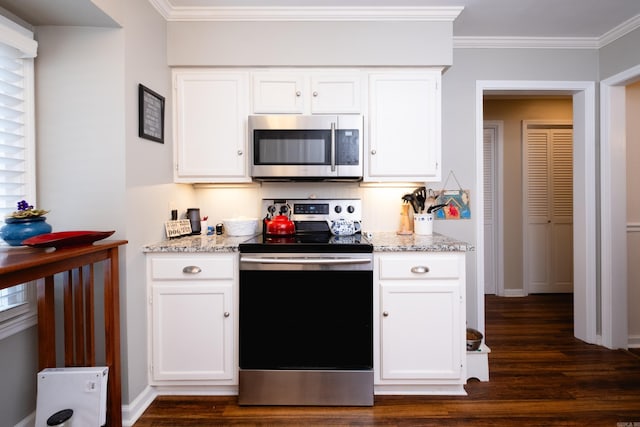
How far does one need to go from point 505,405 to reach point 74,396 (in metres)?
2.24

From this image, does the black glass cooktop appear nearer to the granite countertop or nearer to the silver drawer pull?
the granite countertop

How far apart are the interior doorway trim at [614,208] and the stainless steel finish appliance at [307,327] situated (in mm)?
2150

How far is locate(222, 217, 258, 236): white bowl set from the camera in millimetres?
2467

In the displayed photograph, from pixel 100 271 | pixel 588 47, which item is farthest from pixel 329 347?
pixel 588 47

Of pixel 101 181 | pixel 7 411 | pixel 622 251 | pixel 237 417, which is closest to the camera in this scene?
pixel 7 411

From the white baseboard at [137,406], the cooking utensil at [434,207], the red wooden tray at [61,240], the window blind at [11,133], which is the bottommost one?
the white baseboard at [137,406]

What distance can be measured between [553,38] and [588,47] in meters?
Answer: 0.33

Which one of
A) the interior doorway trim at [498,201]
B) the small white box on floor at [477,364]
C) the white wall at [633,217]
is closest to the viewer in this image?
the small white box on floor at [477,364]

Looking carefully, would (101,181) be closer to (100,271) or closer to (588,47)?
(100,271)

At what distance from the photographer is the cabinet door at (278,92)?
2.39 metres

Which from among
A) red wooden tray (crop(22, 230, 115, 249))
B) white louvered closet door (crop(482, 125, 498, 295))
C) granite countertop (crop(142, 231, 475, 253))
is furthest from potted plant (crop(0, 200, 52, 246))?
white louvered closet door (crop(482, 125, 498, 295))

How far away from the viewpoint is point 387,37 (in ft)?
7.72

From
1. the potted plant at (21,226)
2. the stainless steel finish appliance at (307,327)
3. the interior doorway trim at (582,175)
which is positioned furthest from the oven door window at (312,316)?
the interior doorway trim at (582,175)

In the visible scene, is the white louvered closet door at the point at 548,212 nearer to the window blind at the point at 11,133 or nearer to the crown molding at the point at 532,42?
the crown molding at the point at 532,42
